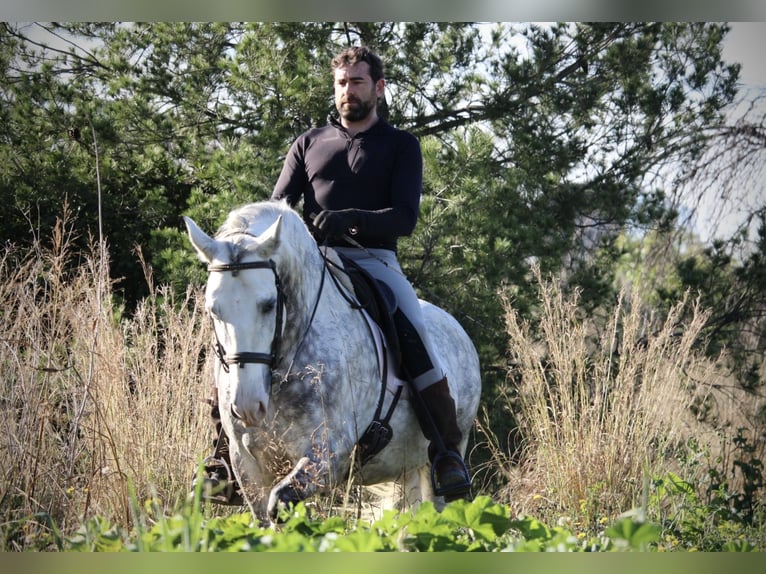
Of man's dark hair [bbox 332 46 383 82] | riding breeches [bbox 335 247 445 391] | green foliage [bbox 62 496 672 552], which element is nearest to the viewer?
green foliage [bbox 62 496 672 552]

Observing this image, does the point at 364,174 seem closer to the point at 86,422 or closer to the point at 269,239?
the point at 269,239

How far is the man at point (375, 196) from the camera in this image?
4191 mm

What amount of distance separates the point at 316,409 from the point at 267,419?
8.3 inches

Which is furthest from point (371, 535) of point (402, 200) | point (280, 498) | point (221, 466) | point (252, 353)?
point (402, 200)

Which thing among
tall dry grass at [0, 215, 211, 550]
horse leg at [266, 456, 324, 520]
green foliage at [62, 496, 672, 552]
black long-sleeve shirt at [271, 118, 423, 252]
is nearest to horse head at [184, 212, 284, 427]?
horse leg at [266, 456, 324, 520]

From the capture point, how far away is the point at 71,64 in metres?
9.97

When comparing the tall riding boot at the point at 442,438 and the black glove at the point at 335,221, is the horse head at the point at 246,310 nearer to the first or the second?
the black glove at the point at 335,221

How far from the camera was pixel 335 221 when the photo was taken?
12.9ft

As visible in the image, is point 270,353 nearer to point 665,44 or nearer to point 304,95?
point 304,95

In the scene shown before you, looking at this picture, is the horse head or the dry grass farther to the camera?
the dry grass

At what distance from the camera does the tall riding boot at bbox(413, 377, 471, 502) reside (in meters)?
4.15

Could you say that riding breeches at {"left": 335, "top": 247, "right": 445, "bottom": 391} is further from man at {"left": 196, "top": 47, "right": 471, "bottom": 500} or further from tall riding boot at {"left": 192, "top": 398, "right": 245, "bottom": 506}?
tall riding boot at {"left": 192, "top": 398, "right": 245, "bottom": 506}

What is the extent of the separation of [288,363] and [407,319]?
2.71 feet

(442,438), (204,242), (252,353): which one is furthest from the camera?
(442,438)
